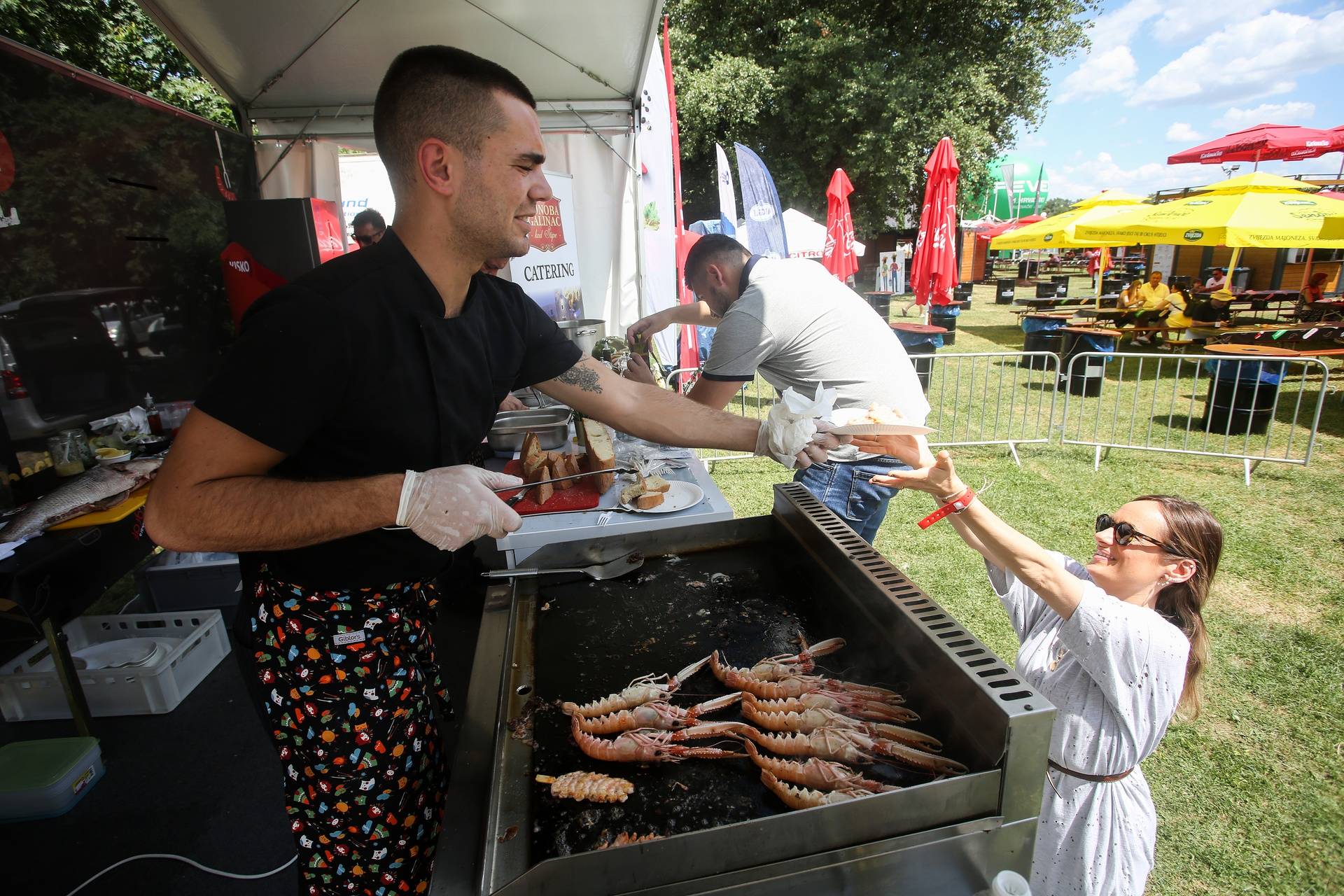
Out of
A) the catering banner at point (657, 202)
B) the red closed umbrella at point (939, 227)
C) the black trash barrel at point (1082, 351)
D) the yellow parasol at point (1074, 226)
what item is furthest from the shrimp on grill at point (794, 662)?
the yellow parasol at point (1074, 226)

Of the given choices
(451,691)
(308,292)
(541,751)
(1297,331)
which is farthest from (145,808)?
(1297,331)

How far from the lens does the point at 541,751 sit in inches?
61.8

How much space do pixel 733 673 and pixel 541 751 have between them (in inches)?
21.2

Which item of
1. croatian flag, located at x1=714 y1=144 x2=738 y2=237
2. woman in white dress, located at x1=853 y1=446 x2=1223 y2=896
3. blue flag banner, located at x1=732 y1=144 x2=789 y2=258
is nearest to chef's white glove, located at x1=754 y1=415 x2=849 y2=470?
woman in white dress, located at x1=853 y1=446 x2=1223 y2=896

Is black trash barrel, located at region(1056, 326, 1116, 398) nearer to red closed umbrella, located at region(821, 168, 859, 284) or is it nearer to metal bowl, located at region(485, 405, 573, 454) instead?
red closed umbrella, located at region(821, 168, 859, 284)

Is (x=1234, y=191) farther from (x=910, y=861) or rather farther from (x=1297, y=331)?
(x=910, y=861)

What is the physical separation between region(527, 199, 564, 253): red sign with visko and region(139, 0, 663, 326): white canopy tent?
659mm

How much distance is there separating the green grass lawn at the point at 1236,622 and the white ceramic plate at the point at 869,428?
217cm

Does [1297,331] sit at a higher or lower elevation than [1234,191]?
lower

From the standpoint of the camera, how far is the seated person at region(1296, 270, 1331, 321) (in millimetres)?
12947

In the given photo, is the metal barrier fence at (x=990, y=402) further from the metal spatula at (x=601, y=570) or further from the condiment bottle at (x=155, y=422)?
the condiment bottle at (x=155, y=422)

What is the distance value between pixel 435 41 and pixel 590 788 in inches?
238

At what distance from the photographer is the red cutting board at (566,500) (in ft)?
9.78

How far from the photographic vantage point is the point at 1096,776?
187 cm
